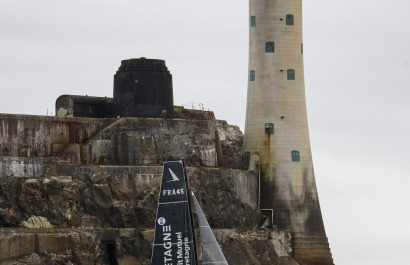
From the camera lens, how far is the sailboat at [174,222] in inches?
2298

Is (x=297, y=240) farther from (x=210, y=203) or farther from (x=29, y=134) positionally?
(x=29, y=134)

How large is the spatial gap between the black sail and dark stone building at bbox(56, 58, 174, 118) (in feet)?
52.6

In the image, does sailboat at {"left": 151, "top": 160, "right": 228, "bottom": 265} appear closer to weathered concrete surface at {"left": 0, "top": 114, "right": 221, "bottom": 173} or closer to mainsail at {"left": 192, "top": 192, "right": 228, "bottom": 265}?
mainsail at {"left": 192, "top": 192, "right": 228, "bottom": 265}

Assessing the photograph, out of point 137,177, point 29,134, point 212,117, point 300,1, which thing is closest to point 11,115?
point 29,134

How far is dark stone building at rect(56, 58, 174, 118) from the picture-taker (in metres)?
74.2

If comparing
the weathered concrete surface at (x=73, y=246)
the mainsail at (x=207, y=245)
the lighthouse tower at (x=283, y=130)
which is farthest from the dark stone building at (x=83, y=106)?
the mainsail at (x=207, y=245)

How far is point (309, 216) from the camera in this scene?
255 ft

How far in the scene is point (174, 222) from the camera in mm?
58719

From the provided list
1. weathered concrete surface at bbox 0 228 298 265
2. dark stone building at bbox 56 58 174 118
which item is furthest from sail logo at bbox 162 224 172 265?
dark stone building at bbox 56 58 174 118

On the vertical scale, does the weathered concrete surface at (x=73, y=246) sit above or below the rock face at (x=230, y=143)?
below

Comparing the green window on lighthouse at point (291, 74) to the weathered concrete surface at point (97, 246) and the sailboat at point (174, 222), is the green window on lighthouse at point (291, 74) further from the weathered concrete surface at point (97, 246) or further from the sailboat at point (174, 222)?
the sailboat at point (174, 222)

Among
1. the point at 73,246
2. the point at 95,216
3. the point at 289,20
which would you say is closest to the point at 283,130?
the point at 289,20

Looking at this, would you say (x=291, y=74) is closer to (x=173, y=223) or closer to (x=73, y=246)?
(x=73, y=246)

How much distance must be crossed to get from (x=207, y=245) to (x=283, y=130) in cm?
1538
